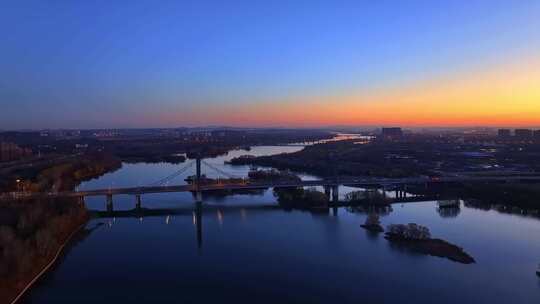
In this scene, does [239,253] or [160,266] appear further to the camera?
[239,253]

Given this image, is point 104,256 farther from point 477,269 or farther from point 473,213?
point 473,213

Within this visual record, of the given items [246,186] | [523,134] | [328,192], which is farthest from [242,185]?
[523,134]

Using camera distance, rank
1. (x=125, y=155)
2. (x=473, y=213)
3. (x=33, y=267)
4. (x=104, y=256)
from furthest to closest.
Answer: (x=125, y=155), (x=473, y=213), (x=104, y=256), (x=33, y=267)

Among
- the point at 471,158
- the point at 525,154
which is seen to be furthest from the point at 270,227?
the point at 525,154

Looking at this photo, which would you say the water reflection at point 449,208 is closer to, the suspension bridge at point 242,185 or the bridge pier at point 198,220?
the suspension bridge at point 242,185

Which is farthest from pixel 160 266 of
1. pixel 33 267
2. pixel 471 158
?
pixel 471 158

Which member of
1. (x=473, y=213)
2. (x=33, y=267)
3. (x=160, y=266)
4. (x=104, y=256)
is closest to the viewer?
(x=33, y=267)

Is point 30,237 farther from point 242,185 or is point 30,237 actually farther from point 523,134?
point 523,134
